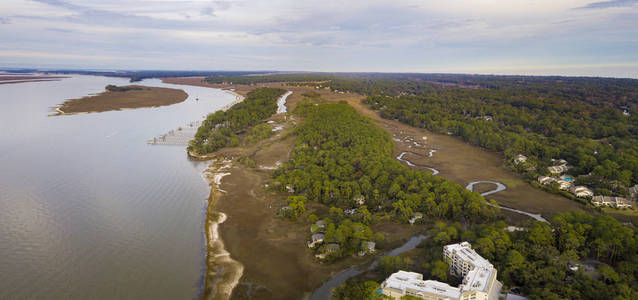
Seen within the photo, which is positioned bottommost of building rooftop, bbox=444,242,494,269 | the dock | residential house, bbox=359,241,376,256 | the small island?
residential house, bbox=359,241,376,256

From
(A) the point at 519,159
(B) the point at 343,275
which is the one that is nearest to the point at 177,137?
(B) the point at 343,275

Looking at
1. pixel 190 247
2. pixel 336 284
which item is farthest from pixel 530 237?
pixel 190 247

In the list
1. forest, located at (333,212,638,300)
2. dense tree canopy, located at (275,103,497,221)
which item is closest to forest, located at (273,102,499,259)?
dense tree canopy, located at (275,103,497,221)

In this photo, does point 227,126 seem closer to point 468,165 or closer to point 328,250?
point 468,165

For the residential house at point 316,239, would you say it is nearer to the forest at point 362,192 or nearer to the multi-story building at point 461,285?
the forest at point 362,192

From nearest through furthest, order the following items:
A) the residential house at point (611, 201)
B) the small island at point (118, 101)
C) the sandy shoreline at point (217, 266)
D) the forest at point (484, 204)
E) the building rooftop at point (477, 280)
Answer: the building rooftop at point (477, 280)
the forest at point (484, 204)
the sandy shoreline at point (217, 266)
the residential house at point (611, 201)
the small island at point (118, 101)

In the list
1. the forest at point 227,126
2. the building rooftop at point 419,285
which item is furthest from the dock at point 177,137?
the building rooftop at point 419,285

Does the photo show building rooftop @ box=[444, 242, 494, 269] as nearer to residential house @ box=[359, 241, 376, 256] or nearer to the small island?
residential house @ box=[359, 241, 376, 256]
